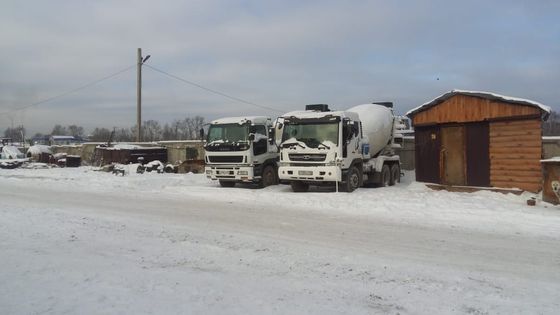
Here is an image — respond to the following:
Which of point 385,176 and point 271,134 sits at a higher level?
point 271,134

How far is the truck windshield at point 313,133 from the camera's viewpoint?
56.2ft

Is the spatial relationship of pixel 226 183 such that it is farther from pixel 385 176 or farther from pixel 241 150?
pixel 385 176

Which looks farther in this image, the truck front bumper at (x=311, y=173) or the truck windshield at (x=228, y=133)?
the truck windshield at (x=228, y=133)

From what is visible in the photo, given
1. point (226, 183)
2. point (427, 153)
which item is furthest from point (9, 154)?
point (427, 153)

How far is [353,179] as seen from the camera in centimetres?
1805

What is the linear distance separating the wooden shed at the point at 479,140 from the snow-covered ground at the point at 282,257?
1.79 m

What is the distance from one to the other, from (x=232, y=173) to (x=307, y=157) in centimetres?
357

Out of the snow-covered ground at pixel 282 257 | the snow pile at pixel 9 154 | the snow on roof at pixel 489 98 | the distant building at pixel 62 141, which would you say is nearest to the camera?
the snow-covered ground at pixel 282 257

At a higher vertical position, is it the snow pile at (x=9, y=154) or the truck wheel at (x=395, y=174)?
the snow pile at (x=9, y=154)

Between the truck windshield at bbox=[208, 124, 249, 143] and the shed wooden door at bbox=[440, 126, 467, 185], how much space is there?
7.63 m

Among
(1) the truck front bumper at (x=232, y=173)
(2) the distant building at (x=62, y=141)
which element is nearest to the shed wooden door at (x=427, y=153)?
(1) the truck front bumper at (x=232, y=173)

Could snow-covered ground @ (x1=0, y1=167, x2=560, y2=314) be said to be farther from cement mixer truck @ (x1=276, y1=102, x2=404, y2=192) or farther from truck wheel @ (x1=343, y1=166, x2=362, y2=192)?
truck wheel @ (x1=343, y1=166, x2=362, y2=192)

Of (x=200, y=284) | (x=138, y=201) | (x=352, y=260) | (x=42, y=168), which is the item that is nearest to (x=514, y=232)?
(x=352, y=260)

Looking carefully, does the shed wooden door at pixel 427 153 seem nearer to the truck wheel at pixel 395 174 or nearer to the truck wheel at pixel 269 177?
the truck wheel at pixel 395 174
